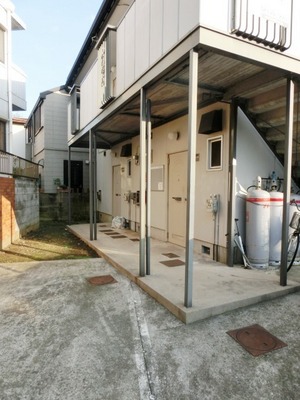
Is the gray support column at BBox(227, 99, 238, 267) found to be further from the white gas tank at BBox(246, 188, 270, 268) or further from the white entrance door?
the white entrance door

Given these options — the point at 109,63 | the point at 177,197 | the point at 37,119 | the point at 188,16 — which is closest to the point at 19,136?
the point at 37,119

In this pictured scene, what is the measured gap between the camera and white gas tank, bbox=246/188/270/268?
458 cm

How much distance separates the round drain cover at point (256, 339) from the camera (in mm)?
2484

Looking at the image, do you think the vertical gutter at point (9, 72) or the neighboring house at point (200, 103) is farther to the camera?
the vertical gutter at point (9, 72)

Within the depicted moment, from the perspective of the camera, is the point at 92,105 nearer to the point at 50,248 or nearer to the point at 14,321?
the point at 50,248

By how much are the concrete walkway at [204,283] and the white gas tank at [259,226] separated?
10.6 inches

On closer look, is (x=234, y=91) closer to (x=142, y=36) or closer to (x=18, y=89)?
(x=142, y=36)

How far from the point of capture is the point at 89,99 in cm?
713

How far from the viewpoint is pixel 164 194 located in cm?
683

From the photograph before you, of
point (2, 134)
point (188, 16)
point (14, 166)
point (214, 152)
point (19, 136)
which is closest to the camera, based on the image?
point (188, 16)

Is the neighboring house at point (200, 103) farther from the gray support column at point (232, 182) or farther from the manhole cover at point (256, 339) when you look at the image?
the manhole cover at point (256, 339)


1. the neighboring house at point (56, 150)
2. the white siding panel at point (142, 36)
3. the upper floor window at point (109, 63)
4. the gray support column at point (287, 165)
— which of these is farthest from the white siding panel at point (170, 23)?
the neighboring house at point (56, 150)

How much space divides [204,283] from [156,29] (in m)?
3.50

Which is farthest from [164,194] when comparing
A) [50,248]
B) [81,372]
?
[81,372]
